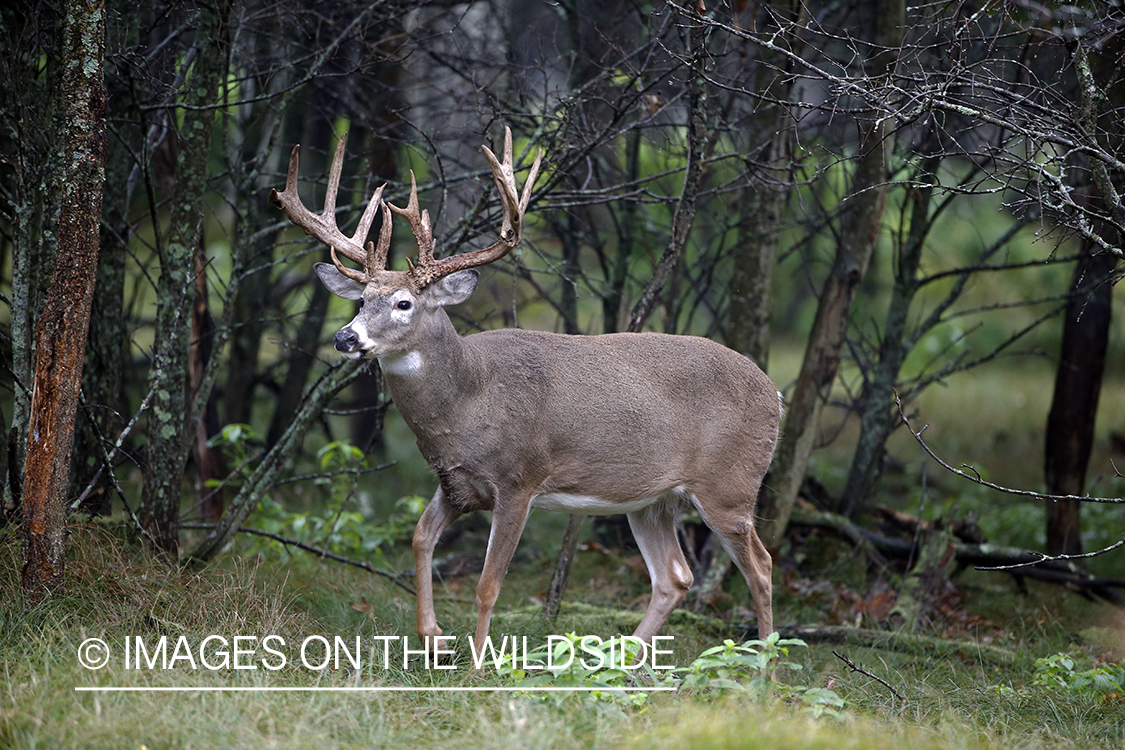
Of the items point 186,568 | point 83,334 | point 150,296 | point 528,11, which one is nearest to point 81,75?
point 83,334

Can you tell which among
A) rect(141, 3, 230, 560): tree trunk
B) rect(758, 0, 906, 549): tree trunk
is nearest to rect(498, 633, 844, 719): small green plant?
rect(141, 3, 230, 560): tree trunk

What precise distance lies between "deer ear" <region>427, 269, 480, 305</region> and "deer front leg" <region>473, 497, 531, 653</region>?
101 centimetres

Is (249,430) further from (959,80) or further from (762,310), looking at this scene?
(959,80)

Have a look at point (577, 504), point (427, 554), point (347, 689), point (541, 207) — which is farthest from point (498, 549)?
point (541, 207)

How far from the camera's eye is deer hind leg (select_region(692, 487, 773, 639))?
5.33 metres

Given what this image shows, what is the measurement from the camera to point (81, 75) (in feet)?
14.8

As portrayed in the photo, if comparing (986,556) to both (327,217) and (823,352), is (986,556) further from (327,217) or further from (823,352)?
(327,217)

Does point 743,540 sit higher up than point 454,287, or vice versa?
point 454,287

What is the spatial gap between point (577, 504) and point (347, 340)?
1.45 metres

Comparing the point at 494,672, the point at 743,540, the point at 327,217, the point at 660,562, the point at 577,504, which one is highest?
the point at 327,217

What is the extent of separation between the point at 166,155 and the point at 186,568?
3.74 meters

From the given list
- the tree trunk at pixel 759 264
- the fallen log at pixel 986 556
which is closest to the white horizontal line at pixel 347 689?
the tree trunk at pixel 759 264

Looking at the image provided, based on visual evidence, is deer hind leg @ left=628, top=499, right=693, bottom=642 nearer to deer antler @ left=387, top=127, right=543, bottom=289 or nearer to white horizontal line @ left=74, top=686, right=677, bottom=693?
white horizontal line @ left=74, top=686, right=677, bottom=693

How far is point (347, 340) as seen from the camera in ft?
14.6
